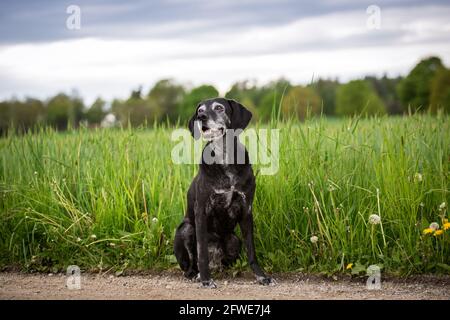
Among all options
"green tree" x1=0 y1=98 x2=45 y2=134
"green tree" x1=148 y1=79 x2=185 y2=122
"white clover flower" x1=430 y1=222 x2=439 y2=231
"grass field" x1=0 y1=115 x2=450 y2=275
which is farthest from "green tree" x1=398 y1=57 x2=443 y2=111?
"white clover flower" x1=430 y1=222 x2=439 y2=231

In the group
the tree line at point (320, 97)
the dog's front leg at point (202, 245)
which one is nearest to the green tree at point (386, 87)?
the tree line at point (320, 97)

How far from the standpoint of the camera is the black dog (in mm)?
4516

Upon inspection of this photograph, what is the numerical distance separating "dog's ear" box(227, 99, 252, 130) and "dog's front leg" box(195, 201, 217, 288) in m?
0.72

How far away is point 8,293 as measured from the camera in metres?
4.80

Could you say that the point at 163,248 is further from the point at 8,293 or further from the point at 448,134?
the point at 448,134

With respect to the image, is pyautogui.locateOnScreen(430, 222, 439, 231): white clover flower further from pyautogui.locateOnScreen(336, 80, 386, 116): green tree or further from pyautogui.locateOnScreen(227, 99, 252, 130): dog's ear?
pyautogui.locateOnScreen(336, 80, 386, 116): green tree

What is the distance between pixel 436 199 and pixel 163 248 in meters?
2.65

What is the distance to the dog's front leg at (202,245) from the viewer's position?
4.66 meters

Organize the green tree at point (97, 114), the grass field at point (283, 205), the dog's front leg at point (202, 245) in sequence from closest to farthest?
the dog's front leg at point (202, 245) < the grass field at point (283, 205) < the green tree at point (97, 114)

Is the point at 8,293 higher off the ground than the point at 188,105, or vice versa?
the point at 188,105

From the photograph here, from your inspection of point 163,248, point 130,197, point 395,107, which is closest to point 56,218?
point 130,197

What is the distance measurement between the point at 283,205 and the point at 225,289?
114 cm

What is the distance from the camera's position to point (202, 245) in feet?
15.3

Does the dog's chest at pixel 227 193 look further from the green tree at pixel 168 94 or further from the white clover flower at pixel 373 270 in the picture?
the green tree at pixel 168 94
